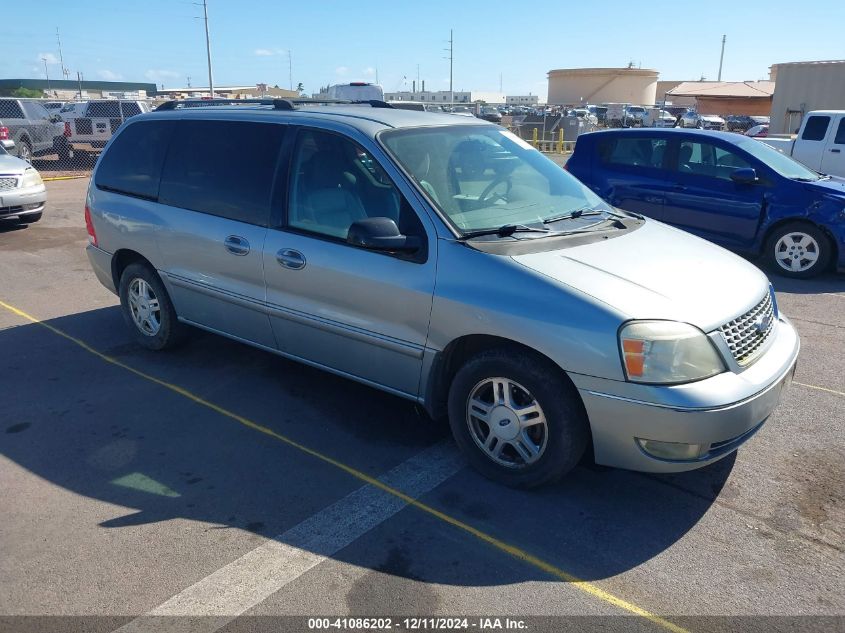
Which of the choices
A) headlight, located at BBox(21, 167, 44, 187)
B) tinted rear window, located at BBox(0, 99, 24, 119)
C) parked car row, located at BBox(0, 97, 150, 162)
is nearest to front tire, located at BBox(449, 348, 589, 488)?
headlight, located at BBox(21, 167, 44, 187)

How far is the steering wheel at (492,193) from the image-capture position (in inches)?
164

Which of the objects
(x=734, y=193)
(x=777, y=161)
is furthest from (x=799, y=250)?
(x=777, y=161)

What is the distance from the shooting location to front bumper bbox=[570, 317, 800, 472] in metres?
3.16

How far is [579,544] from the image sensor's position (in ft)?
10.7

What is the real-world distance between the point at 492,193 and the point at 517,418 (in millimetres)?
1424

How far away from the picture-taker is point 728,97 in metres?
56.8

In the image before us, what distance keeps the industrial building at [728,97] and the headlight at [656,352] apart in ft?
193

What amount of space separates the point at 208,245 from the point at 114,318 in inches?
94.0

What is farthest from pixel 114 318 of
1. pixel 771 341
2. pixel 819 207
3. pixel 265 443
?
pixel 819 207

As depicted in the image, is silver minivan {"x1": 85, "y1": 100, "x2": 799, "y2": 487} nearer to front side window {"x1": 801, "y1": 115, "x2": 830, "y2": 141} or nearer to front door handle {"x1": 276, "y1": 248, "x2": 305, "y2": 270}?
front door handle {"x1": 276, "y1": 248, "x2": 305, "y2": 270}

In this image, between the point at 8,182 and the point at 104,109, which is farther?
the point at 104,109

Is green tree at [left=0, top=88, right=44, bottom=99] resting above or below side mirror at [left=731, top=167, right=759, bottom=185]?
above

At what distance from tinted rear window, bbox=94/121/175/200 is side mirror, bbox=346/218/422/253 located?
2.36m

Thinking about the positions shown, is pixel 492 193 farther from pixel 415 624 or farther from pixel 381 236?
pixel 415 624
